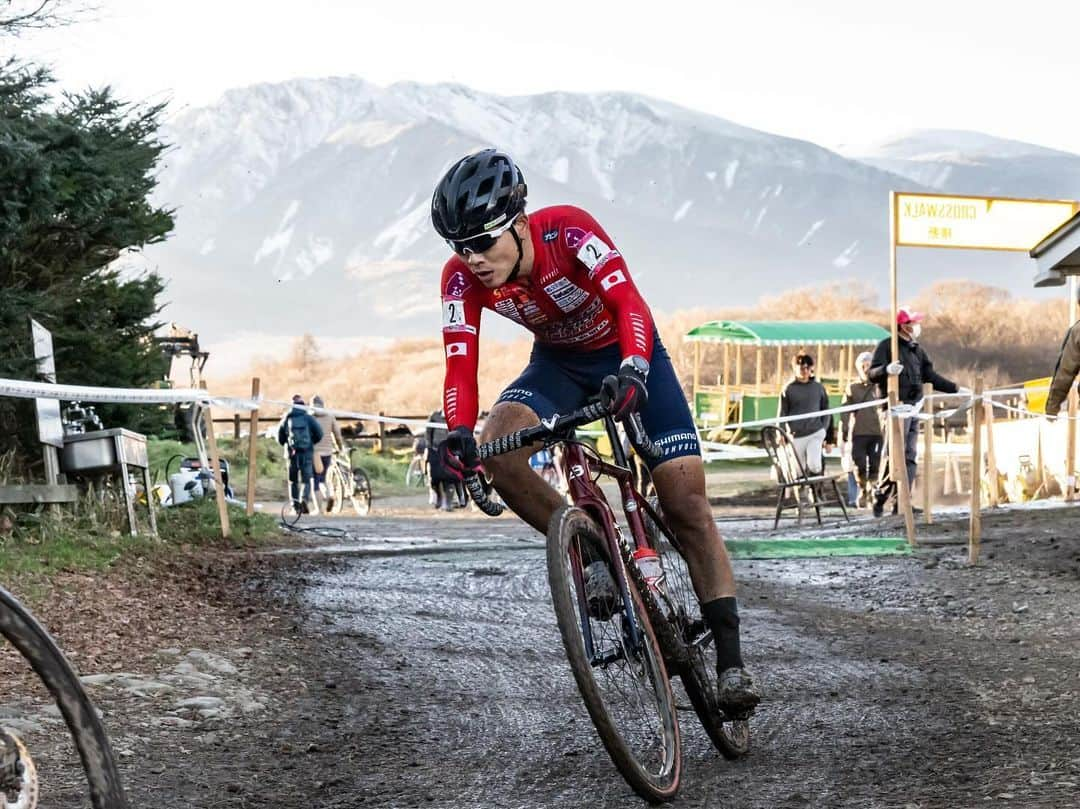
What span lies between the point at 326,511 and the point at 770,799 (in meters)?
21.0

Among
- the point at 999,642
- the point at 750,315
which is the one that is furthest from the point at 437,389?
the point at 999,642

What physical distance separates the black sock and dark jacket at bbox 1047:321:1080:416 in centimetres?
279

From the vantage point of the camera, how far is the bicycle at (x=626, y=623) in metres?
4.05

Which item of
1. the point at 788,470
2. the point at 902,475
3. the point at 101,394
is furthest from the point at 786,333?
the point at 101,394

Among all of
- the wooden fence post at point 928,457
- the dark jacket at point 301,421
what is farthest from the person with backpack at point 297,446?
the wooden fence post at point 928,457

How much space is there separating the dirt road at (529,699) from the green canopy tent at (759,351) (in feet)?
90.5

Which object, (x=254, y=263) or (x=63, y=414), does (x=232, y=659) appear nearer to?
(x=63, y=414)

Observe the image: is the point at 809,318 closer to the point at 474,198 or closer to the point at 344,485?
the point at 344,485

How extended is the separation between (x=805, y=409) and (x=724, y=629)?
13210 millimetres

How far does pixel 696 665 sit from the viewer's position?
4801mm

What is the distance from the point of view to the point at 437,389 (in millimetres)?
88125

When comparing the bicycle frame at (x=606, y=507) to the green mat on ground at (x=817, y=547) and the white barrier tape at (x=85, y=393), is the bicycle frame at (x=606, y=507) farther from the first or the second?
the green mat on ground at (x=817, y=547)

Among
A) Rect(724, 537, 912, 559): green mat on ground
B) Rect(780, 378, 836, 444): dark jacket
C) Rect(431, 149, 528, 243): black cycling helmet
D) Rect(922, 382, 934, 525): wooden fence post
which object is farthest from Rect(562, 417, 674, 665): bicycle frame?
Rect(780, 378, 836, 444): dark jacket

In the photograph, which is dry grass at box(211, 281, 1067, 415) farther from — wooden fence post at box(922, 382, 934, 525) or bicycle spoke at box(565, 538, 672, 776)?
bicycle spoke at box(565, 538, 672, 776)
